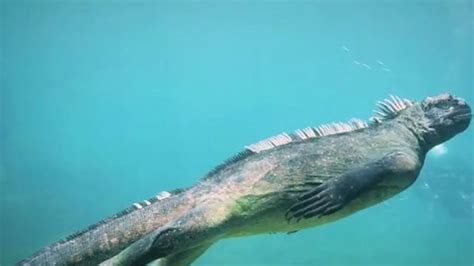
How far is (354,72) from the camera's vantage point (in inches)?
2239

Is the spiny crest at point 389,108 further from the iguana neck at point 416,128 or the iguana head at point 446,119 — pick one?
the iguana head at point 446,119

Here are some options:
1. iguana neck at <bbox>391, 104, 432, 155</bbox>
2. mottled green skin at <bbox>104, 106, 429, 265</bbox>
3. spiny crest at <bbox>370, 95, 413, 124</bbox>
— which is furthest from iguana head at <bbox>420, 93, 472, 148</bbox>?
mottled green skin at <bbox>104, 106, 429, 265</bbox>

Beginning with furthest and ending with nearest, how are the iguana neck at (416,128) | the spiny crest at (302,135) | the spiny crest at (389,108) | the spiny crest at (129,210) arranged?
the spiny crest at (389,108) < the iguana neck at (416,128) < the spiny crest at (302,135) < the spiny crest at (129,210)

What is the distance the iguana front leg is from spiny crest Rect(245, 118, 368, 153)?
679 mm

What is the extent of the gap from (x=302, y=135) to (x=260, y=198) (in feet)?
2.88

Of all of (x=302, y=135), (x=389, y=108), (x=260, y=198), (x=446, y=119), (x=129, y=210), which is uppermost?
(x=389, y=108)

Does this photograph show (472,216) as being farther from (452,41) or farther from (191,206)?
(191,206)

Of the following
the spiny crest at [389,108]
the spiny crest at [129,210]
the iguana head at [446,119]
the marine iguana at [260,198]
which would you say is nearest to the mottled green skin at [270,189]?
the marine iguana at [260,198]

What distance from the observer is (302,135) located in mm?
5508

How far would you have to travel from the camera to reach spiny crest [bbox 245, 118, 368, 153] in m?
5.43

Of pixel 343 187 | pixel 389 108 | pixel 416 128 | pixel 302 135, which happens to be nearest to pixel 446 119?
pixel 416 128

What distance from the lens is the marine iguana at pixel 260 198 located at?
15.5ft

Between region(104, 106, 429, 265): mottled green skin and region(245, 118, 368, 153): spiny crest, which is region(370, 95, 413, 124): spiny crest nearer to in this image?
region(245, 118, 368, 153): spiny crest

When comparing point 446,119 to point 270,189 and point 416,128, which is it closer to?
point 416,128
